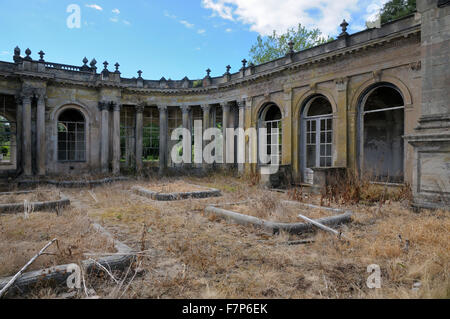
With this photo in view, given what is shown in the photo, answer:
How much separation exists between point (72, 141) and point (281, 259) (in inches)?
622

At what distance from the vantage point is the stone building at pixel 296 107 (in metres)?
6.24

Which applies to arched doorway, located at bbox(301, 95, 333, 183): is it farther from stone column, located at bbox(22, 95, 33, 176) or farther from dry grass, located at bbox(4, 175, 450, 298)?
stone column, located at bbox(22, 95, 33, 176)

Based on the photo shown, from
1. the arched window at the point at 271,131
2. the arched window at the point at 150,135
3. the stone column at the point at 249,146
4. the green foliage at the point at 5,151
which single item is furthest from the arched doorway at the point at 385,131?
the green foliage at the point at 5,151

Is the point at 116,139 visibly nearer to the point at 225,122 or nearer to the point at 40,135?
the point at 40,135

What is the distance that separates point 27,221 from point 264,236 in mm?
4601

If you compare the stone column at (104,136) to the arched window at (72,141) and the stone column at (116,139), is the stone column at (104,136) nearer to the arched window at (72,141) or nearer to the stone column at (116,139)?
the stone column at (116,139)

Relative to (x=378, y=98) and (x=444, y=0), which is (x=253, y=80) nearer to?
(x=378, y=98)

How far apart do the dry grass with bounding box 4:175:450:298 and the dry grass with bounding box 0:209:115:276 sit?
0.59 meters

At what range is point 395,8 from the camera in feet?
60.6

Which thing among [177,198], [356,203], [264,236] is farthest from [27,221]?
[356,203]

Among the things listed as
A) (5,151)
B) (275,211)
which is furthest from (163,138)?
(5,151)

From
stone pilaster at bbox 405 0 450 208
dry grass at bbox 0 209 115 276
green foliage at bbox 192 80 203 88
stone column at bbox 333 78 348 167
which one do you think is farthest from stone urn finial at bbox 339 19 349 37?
dry grass at bbox 0 209 115 276

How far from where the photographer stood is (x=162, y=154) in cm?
1722

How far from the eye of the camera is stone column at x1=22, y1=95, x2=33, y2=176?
43.1 ft
